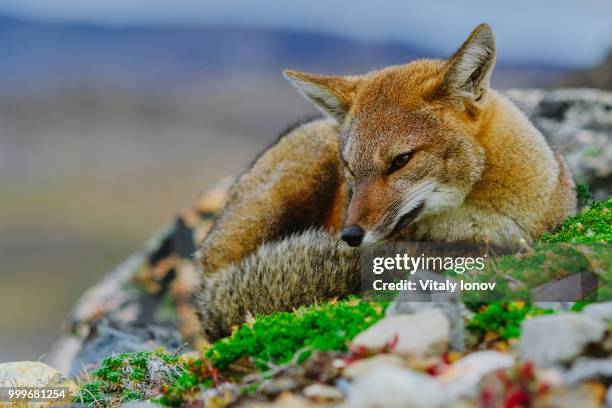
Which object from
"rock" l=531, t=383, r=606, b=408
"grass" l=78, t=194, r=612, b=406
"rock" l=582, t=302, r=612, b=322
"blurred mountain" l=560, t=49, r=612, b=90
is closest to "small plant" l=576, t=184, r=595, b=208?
"grass" l=78, t=194, r=612, b=406

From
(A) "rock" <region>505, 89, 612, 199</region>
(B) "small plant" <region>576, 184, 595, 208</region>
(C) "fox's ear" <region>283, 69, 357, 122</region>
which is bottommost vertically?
(B) "small plant" <region>576, 184, 595, 208</region>

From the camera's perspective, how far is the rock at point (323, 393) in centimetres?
320

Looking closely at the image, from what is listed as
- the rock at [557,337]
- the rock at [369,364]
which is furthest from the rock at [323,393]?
the rock at [557,337]

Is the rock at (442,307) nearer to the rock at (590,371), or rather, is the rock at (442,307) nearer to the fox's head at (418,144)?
the rock at (590,371)

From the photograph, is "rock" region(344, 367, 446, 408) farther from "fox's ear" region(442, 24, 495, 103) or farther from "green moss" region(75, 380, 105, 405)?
"fox's ear" region(442, 24, 495, 103)

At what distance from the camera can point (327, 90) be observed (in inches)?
250

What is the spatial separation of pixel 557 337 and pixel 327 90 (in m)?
3.72

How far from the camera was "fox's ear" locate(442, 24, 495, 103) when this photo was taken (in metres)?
5.38

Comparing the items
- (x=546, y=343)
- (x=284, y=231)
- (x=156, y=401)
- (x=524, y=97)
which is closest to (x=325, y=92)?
(x=284, y=231)

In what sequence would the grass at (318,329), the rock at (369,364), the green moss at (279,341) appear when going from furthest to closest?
the green moss at (279,341)
the grass at (318,329)
the rock at (369,364)

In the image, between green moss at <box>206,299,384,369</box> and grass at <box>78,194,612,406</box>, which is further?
green moss at <box>206,299,384,369</box>

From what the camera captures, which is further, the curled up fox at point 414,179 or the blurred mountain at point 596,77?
the blurred mountain at point 596,77

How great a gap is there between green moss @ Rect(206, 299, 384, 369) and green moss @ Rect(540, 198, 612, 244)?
6.54ft

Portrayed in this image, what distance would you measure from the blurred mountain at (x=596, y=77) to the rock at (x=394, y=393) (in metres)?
19.3
